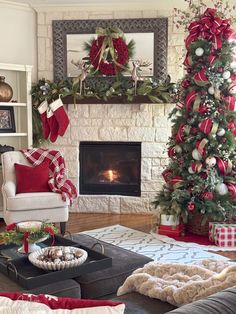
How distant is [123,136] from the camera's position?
5457mm

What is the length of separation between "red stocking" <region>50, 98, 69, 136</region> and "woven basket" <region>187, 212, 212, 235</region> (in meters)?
1.99

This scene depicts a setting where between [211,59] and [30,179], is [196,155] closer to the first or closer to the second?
[211,59]

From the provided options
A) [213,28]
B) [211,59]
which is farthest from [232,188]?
[213,28]

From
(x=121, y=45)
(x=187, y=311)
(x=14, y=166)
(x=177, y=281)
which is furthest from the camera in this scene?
(x=121, y=45)

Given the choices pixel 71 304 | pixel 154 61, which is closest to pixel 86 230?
pixel 154 61

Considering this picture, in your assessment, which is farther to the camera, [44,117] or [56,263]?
[44,117]

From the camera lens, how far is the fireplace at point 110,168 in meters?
5.57

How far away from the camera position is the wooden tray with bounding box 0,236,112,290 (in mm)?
2168

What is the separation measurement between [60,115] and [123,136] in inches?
34.3

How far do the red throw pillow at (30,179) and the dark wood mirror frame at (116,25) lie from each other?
4.89 feet

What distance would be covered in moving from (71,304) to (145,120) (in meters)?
4.36

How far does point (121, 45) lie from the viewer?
516cm

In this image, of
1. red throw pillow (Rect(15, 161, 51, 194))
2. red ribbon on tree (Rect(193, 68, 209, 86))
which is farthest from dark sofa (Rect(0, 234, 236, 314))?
red ribbon on tree (Rect(193, 68, 209, 86))

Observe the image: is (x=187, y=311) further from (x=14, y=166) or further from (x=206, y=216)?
(x=14, y=166)
